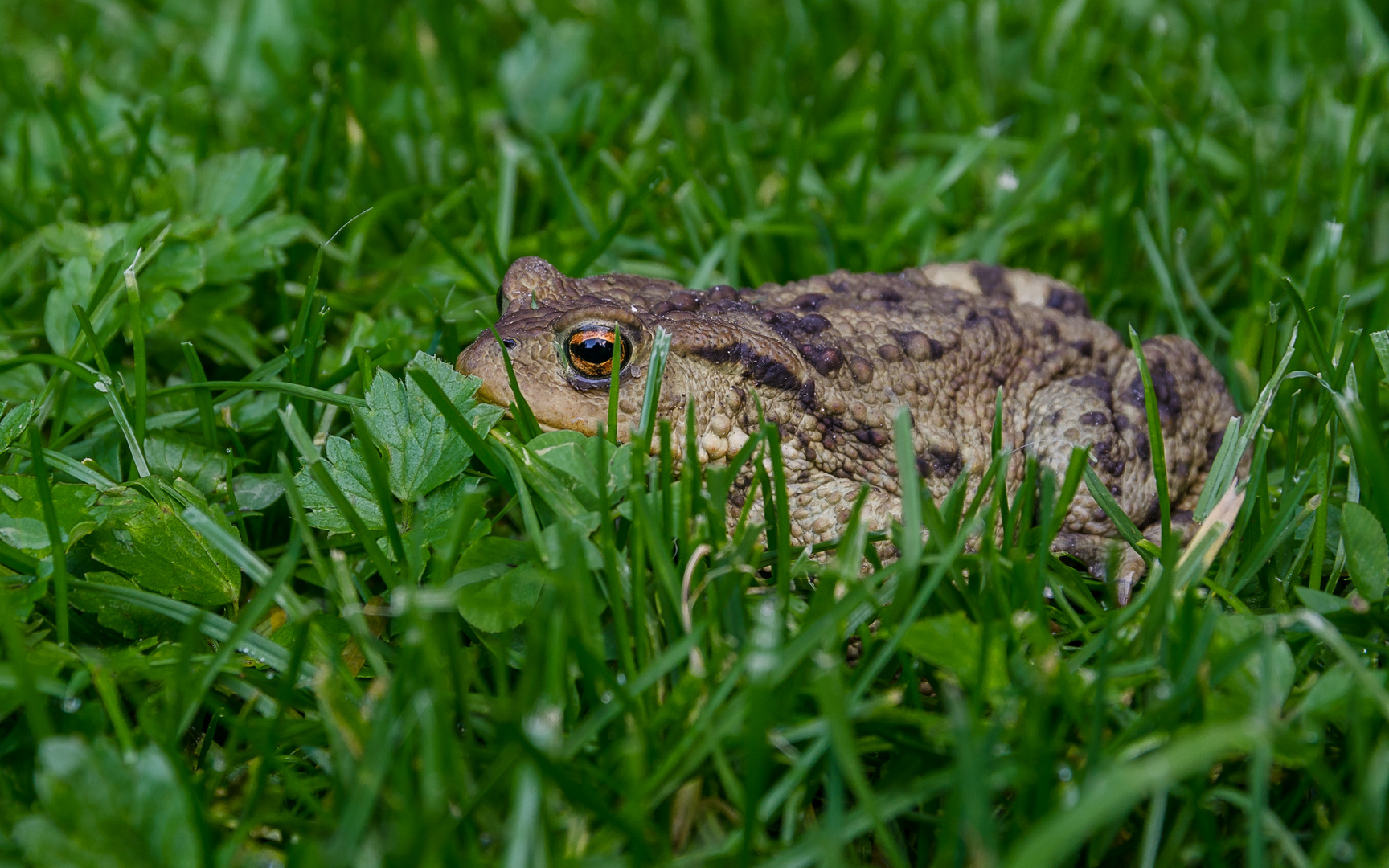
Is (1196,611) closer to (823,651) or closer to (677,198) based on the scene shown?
(823,651)

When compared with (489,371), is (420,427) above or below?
below

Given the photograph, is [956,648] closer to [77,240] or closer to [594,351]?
[594,351]

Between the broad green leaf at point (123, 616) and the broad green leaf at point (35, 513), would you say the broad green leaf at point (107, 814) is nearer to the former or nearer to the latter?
the broad green leaf at point (123, 616)

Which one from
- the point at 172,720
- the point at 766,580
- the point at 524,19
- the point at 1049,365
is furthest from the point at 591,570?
the point at 524,19

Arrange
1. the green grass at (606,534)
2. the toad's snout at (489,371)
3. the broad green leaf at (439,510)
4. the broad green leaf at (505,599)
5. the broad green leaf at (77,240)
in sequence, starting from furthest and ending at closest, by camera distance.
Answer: the broad green leaf at (77,240), the toad's snout at (489,371), the broad green leaf at (439,510), the broad green leaf at (505,599), the green grass at (606,534)

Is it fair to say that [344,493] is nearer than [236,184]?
Yes

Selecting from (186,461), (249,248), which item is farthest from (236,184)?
(186,461)

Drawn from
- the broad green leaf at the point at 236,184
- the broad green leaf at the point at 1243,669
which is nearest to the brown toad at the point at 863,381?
the broad green leaf at the point at 1243,669
